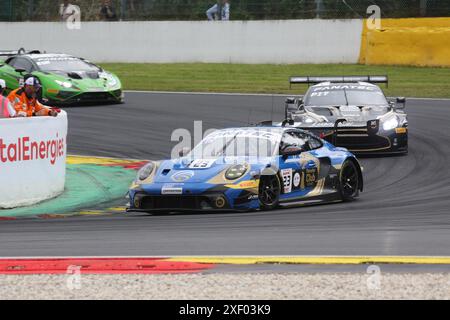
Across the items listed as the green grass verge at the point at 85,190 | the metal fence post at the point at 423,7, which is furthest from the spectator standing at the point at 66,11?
the green grass verge at the point at 85,190

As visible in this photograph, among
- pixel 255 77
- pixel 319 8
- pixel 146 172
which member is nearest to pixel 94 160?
pixel 146 172

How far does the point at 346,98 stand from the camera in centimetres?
1867

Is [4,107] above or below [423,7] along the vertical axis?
below

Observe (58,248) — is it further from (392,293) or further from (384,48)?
(384,48)

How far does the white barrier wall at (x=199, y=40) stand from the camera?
29062 mm

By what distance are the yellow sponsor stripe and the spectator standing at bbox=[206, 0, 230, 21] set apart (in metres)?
21.8

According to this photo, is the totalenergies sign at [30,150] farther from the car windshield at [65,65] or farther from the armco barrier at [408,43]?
the armco barrier at [408,43]

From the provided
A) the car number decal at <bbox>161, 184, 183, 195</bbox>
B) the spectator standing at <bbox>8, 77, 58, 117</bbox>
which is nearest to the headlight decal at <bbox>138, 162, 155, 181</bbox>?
the car number decal at <bbox>161, 184, 183, 195</bbox>

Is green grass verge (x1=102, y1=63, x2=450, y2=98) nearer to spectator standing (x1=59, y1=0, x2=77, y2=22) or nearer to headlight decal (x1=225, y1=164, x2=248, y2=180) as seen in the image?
spectator standing (x1=59, y1=0, x2=77, y2=22)

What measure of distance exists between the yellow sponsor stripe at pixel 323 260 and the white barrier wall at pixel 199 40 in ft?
64.8

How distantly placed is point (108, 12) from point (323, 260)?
23.8 meters

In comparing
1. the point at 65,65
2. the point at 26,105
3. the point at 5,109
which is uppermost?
the point at 5,109

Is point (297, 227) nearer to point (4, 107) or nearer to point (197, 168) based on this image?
point (197, 168)
